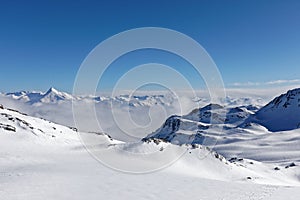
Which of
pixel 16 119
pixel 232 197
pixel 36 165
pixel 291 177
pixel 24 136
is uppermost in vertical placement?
pixel 16 119

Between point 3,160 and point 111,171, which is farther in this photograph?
point 3,160

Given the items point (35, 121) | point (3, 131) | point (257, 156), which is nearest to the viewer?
point (3, 131)

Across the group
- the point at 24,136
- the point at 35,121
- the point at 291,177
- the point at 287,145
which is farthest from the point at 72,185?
the point at 287,145

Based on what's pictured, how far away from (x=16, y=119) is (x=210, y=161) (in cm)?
3960

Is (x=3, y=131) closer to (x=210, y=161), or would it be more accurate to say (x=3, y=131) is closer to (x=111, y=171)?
(x=111, y=171)

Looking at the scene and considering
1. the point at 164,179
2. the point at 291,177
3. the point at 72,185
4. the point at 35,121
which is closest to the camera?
the point at 72,185

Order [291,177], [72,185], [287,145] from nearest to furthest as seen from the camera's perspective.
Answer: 1. [72,185]
2. [291,177]
3. [287,145]

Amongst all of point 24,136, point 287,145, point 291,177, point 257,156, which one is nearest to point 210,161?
point 291,177

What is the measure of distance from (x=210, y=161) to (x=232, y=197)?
31.4 m

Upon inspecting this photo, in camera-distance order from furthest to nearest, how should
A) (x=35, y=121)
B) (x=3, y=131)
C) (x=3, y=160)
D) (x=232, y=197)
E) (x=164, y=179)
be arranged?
1. (x=35, y=121)
2. (x=3, y=131)
3. (x=3, y=160)
4. (x=164, y=179)
5. (x=232, y=197)

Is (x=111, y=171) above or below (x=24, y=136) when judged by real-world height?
below

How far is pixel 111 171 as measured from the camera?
32281 millimetres

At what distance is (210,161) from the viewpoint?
53312mm

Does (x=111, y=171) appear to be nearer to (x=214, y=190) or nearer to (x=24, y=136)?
(x=214, y=190)
